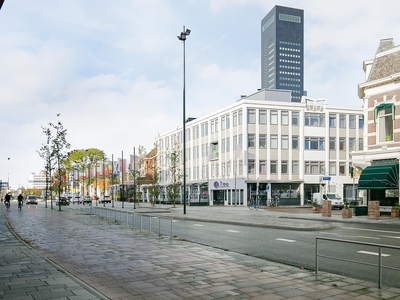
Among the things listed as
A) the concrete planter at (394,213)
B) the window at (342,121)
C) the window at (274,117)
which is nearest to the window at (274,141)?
the window at (274,117)

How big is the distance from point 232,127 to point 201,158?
11.7 metres

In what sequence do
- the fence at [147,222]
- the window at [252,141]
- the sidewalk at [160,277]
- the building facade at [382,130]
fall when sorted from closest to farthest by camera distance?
the sidewalk at [160,277]
the fence at [147,222]
the building facade at [382,130]
the window at [252,141]

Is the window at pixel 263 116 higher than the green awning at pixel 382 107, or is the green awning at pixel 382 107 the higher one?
the window at pixel 263 116

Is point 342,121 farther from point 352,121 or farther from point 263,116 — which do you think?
point 263,116

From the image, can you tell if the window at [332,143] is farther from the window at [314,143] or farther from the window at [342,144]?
the window at [314,143]

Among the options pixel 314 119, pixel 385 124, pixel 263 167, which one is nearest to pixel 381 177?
pixel 385 124

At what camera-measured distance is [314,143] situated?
6225 cm

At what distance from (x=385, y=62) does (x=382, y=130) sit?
482cm

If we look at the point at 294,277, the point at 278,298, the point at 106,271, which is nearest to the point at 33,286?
the point at 106,271

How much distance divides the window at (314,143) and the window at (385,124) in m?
33.6

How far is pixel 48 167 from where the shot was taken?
4484 centimetres

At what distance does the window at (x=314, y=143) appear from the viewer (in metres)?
61.9

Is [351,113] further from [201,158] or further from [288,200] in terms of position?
[201,158]

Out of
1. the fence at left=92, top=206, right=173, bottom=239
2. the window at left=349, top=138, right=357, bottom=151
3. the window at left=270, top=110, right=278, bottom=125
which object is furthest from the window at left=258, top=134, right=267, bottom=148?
the fence at left=92, top=206, right=173, bottom=239
